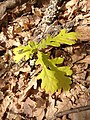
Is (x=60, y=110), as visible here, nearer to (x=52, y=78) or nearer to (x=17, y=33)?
(x=52, y=78)

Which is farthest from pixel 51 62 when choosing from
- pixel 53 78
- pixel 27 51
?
pixel 27 51

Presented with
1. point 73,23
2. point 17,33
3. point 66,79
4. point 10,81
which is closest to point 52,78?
point 66,79

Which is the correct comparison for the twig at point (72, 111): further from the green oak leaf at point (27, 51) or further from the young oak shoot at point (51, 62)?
the green oak leaf at point (27, 51)

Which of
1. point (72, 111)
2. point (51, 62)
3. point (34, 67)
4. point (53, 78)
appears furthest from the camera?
point (34, 67)

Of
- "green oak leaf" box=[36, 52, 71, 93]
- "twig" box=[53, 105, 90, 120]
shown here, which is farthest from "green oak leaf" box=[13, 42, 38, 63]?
"twig" box=[53, 105, 90, 120]

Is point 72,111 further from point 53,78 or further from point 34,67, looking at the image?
point 34,67
